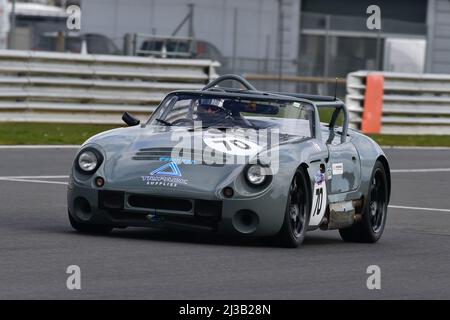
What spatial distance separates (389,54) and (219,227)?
1047 inches

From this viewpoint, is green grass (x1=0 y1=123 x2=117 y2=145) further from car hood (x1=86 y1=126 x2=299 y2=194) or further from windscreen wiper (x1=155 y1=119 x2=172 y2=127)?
car hood (x1=86 y1=126 x2=299 y2=194)

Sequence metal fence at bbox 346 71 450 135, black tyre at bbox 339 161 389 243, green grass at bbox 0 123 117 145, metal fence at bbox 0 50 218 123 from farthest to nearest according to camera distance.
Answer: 1. metal fence at bbox 346 71 450 135
2. metal fence at bbox 0 50 218 123
3. green grass at bbox 0 123 117 145
4. black tyre at bbox 339 161 389 243

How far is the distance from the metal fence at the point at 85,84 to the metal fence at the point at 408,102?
258 centimetres

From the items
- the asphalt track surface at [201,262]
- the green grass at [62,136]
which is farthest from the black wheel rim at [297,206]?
the green grass at [62,136]

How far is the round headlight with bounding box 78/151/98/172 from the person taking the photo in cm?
919

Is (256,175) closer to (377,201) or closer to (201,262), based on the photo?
(201,262)

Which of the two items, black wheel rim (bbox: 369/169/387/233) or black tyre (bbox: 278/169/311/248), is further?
black wheel rim (bbox: 369/169/387/233)

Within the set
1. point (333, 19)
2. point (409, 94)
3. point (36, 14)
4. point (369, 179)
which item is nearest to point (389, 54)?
point (333, 19)

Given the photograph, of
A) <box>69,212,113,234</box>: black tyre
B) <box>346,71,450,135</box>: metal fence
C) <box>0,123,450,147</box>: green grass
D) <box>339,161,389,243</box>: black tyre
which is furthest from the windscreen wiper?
<box>346,71,450,135</box>: metal fence

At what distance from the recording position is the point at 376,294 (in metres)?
7.21

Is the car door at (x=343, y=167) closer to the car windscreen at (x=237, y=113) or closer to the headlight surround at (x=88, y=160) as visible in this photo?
the car windscreen at (x=237, y=113)

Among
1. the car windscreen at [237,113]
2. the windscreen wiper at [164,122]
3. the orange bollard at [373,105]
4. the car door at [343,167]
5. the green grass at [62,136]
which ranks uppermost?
the car windscreen at [237,113]

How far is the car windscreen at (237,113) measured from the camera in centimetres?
997

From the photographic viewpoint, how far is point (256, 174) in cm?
895
